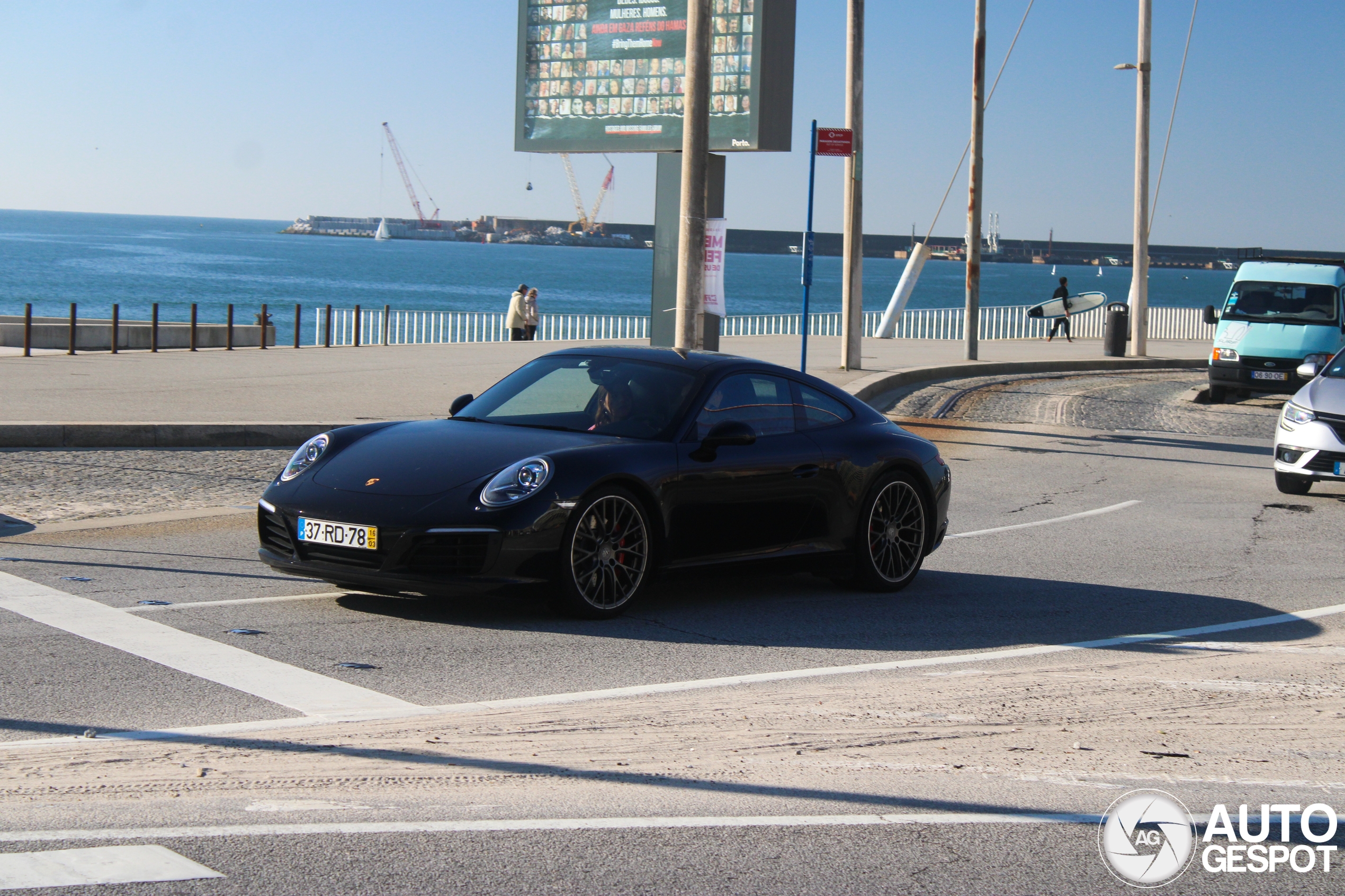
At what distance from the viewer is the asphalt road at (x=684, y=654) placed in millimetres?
4016

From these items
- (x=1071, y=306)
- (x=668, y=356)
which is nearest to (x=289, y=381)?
(x=668, y=356)

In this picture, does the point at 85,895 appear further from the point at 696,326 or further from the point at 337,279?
the point at 337,279

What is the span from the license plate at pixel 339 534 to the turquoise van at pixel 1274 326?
19.1m

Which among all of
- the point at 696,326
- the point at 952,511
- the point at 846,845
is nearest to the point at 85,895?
the point at 846,845

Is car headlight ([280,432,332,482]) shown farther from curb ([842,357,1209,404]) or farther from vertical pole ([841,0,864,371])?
vertical pole ([841,0,864,371])

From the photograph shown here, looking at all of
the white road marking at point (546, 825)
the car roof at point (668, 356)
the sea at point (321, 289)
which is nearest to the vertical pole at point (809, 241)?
the car roof at point (668, 356)

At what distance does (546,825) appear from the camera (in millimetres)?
4309

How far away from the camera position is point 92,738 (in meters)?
4.96

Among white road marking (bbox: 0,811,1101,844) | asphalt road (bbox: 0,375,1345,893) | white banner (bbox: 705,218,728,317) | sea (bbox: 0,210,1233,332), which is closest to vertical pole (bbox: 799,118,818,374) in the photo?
white banner (bbox: 705,218,728,317)

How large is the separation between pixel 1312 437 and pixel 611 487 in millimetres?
8142

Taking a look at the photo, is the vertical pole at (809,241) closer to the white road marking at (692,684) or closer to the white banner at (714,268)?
the white banner at (714,268)

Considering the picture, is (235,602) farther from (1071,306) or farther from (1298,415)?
(1071,306)

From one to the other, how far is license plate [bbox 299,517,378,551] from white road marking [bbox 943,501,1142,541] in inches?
179

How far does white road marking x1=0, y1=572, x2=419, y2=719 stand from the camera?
5613mm
